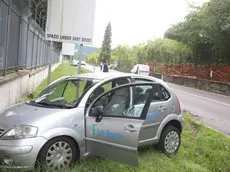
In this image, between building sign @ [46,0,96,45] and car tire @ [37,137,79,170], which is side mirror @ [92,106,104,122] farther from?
building sign @ [46,0,96,45]

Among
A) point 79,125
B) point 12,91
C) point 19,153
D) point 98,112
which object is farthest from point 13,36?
point 19,153

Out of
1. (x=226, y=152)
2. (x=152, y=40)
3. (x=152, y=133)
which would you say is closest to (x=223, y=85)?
(x=226, y=152)

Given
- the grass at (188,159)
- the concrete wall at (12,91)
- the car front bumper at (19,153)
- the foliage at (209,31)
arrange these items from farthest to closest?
the foliage at (209,31)
the concrete wall at (12,91)
the grass at (188,159)
the car front bumper at (19,153)

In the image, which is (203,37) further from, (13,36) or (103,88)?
(103,88)

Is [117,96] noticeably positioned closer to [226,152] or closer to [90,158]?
[90,158]

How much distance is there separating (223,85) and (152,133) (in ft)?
65.0

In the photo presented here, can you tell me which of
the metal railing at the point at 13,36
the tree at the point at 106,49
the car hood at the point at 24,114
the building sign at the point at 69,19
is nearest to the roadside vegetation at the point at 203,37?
the metal railing at the point at 13,36

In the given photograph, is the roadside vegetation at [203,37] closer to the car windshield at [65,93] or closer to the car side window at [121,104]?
the car windshield at [65,93]

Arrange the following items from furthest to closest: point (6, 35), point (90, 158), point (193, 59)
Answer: point (193, 59) → point (6, 35) → point (90, 158)

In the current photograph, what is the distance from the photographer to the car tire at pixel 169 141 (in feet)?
18.3

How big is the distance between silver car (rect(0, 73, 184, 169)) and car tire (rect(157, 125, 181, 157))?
19.4 inches

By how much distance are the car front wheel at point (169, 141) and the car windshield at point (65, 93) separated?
71.1 inches

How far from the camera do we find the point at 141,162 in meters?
5.15

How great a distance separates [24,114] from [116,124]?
1.42m
